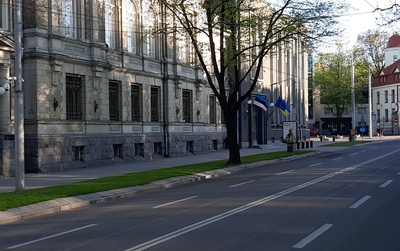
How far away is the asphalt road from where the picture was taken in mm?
8188

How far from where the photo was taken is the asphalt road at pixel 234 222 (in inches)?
322

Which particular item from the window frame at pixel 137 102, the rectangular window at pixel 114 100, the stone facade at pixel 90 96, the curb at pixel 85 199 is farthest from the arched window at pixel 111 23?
the curb at pixel 85 199

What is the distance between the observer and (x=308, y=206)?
11.8 m

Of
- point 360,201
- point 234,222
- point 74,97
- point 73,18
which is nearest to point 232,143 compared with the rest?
point 74,97

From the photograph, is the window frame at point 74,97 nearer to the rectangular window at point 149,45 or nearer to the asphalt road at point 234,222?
the rectangular window at point 149,45

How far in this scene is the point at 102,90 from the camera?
27938 mm

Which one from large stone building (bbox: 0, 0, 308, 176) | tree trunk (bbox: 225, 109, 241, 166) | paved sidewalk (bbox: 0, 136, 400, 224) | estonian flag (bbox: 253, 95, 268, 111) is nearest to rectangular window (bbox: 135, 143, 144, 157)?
large stone building (bbox: 0, 0, 308, 176)

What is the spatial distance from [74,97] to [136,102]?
636 centimetres

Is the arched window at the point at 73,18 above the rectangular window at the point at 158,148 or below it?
above

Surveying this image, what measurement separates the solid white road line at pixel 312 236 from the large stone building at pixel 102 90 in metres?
16.2

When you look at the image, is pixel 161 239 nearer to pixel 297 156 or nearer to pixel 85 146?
pixel 85 146

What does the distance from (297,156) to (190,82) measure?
32.6 ft

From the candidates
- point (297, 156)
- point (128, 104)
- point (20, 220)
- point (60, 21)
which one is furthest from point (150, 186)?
point (297, 156)

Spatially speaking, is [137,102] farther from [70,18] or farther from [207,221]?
Answer: [207,221]
